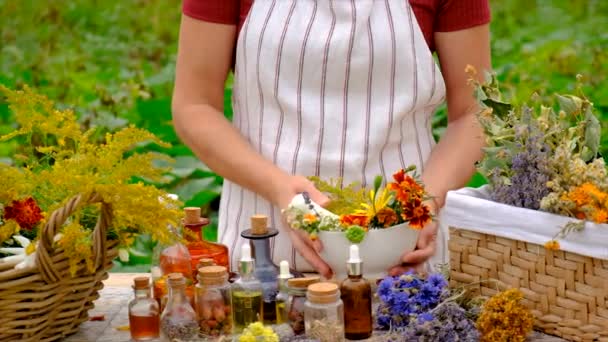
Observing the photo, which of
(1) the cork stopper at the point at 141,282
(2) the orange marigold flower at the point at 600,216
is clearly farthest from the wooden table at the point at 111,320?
(2) the orange marigold flower at the point at 600,216

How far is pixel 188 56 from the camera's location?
258 centimetres

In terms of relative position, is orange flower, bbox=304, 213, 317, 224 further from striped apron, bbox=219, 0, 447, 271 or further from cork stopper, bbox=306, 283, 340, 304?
striped apron, bbox=219, 0, 447, 271

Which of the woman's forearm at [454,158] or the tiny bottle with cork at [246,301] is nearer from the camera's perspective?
the tiny bottle with cork at [246,301]

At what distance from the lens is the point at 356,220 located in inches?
83.9

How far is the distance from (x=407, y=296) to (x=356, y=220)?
0.19 meters

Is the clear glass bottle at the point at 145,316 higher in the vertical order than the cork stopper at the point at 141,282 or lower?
lower

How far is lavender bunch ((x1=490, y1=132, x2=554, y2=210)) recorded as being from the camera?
1992 mm

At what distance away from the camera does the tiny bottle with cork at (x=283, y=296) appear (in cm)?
203

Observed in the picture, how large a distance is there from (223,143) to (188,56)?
22 centimetres

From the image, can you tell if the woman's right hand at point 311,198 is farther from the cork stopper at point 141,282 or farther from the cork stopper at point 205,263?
the cork stopper at point 141,282

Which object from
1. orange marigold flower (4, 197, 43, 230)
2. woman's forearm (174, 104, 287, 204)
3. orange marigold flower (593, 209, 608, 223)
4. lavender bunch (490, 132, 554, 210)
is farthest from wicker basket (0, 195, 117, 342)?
orange marigold flower (593, 209, 608, 223)

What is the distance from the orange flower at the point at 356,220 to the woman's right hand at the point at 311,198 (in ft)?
0.21

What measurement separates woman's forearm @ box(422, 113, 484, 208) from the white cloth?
30cm

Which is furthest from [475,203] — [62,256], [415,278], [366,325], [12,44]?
[12,44]
